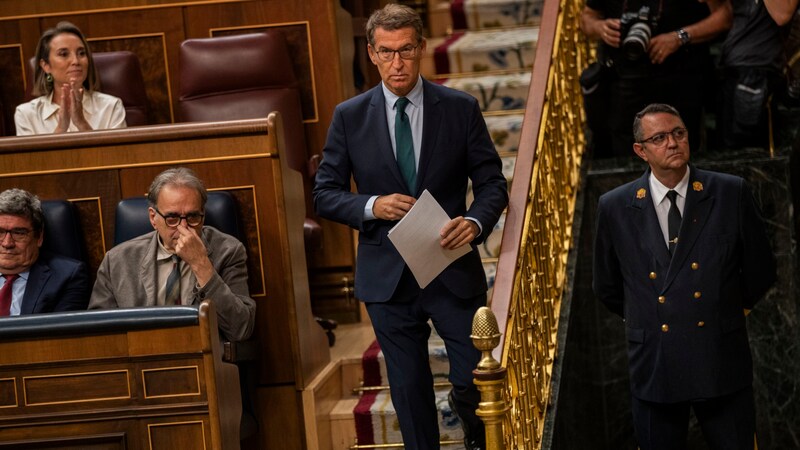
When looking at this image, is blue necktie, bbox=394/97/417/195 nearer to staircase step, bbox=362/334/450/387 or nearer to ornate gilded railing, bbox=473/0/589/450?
ornate gilded railing, bbox=473/0/589/450

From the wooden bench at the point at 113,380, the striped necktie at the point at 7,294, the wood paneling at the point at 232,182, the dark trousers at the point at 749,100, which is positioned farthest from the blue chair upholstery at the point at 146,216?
the dark trousers at the point at 749,100

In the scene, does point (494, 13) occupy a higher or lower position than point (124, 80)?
higher

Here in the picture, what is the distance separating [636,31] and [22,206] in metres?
2.39

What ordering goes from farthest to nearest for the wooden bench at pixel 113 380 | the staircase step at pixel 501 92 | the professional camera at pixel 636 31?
the staircase step at pixel 501 92
the professional camera at pixel 636 31
the wooden bench at pixel 113 380

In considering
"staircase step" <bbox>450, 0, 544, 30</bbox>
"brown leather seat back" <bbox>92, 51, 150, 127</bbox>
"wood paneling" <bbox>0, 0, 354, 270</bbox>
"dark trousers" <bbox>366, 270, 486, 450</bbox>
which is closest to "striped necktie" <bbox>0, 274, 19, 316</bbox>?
"dark trousers" <bbox>366, 270, 486, 450</bbox>

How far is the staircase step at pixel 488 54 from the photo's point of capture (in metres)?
5.96

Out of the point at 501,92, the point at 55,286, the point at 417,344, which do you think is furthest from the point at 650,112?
the point at 501,92

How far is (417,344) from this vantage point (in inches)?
135

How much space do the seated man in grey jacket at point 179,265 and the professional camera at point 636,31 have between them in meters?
1.83

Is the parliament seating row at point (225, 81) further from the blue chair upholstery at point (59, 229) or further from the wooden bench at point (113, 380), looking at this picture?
the wooden bench at point (113, 380)

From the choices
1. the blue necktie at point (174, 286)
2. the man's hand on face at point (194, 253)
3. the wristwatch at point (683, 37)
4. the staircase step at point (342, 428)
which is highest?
the wristwatch at point (683, 37)

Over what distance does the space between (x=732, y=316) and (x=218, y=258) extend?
60.5 inches

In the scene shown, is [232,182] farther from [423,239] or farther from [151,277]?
[423,239]

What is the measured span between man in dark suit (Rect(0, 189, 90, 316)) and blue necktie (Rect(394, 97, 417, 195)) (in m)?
1.13
